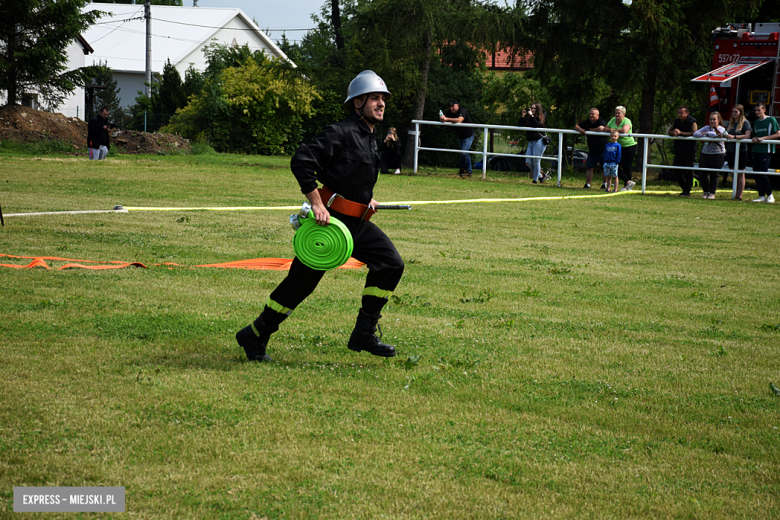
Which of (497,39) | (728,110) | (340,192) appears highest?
(497,39)

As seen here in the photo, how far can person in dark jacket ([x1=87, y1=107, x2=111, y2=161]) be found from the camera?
83.0 feet

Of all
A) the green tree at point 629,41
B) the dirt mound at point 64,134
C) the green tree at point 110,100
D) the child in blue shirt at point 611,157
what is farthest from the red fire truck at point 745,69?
the green tree at point 110,100

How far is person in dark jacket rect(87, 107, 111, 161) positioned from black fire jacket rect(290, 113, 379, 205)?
2167cm

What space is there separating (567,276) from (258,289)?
3347 mm

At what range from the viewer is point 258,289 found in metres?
7.50

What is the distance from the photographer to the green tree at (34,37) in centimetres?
3403

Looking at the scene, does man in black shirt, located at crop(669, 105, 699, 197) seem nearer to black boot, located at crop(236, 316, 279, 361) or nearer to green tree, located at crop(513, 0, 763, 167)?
green tree, located at crop(513, 0, 763, 167)

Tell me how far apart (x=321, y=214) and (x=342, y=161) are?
1.36 feet

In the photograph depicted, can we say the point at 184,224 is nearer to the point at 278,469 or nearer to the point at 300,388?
the point at 300,388

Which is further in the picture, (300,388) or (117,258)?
(117,258)

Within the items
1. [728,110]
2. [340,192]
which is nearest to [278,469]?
[340,192]

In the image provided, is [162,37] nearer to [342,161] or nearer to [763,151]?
[763,151]

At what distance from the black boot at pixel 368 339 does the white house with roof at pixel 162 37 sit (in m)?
59.6

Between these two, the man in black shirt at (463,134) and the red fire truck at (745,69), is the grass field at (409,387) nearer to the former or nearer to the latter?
the man in black shirt at (463,134)
